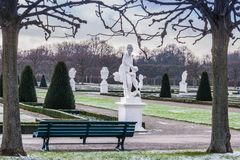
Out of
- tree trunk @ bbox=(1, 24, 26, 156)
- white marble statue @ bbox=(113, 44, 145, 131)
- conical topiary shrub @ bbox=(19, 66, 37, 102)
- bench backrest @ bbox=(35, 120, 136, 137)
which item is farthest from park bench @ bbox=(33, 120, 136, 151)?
conical topiary shrub @ bbox=(19, 66, 37, 102)

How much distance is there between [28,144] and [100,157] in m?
3.51

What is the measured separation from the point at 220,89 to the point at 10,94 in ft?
12.3

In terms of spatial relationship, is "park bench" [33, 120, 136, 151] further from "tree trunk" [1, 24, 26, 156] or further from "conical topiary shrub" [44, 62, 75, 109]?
"conical topiary shrub" [44, 62, 75, 109]

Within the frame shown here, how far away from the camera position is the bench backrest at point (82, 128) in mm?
11812

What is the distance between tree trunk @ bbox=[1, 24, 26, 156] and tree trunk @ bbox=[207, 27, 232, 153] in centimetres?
355

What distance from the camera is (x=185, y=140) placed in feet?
47.8

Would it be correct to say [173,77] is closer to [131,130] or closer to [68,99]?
[68,99]

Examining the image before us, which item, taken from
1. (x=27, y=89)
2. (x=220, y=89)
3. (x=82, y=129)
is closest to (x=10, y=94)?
(x=82, y=129)

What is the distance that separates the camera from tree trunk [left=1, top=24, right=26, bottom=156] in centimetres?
920

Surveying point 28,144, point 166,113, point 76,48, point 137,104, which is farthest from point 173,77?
point 28,144

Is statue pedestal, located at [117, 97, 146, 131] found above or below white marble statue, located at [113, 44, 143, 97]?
below

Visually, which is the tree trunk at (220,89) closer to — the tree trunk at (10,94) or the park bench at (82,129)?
the park bench at (82,129)

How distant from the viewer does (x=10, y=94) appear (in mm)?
9219

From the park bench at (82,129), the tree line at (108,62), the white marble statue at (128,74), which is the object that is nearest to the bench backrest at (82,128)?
the park bench at (82,129)
